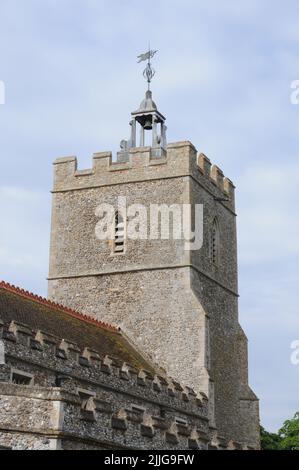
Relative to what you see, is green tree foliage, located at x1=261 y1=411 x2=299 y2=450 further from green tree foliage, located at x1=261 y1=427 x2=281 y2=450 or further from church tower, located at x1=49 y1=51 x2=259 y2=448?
church tower, located at x1=49 y1=51 x2=259 y2=448

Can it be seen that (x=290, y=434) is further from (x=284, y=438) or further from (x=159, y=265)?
(x=159, y=265)

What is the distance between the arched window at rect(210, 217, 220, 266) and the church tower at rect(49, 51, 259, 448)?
0.04 metres

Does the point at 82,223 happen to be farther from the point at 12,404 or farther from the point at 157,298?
the point at 12,404

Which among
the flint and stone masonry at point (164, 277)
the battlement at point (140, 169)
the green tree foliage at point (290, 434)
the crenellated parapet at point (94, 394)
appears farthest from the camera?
the green tree foliage at point (290, 434)

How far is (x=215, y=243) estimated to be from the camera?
3328 cm

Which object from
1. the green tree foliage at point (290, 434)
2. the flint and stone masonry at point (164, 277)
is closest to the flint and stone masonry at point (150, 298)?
the flint and stone masonry at point (164, 277)

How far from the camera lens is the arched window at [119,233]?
104 ft

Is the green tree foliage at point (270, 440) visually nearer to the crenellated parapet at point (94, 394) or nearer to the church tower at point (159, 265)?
the church tower at point (159, 265)

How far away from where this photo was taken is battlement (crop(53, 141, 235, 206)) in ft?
104

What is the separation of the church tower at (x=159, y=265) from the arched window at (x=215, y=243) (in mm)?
35

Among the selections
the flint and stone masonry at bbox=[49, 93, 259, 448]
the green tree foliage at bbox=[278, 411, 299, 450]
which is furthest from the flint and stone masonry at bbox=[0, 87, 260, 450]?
the green tree foliage at bbox=[278, 411, 299, 450]

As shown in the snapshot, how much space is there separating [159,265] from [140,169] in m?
3.62

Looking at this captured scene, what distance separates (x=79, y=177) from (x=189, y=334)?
24.3 feet
